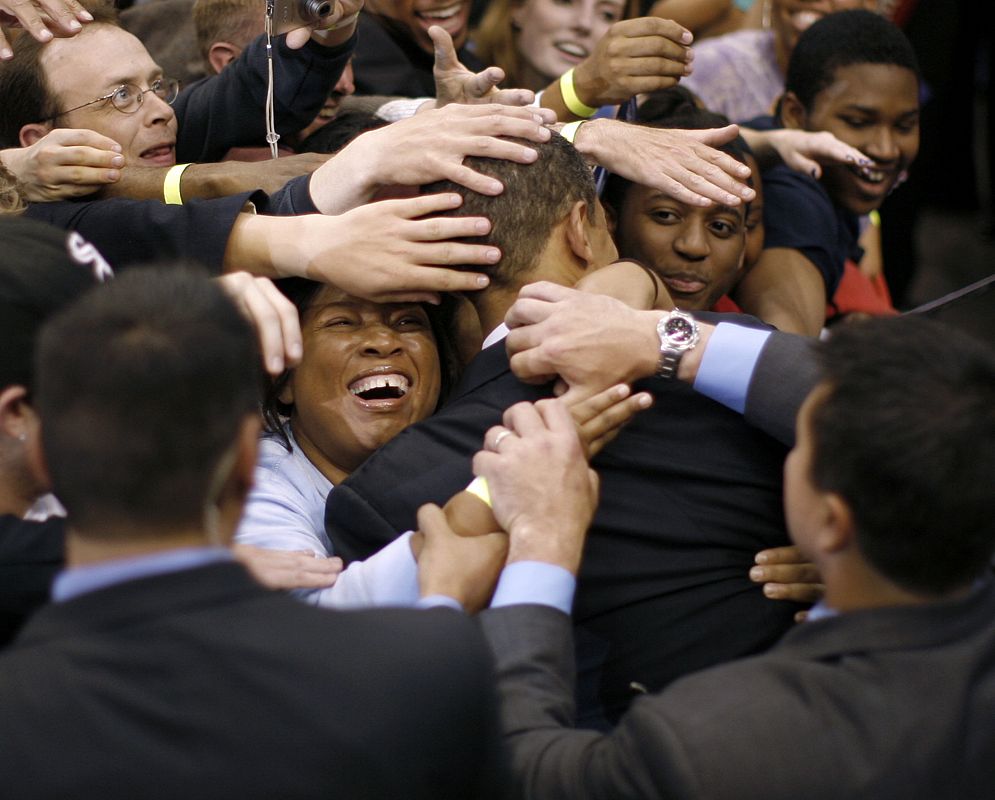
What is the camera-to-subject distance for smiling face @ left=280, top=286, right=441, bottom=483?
7.81 ft

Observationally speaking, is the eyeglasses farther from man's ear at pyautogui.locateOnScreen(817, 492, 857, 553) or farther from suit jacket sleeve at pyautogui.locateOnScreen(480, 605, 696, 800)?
man's ear at pyautogui.locateOnScreen(817, 492, 857, 553)

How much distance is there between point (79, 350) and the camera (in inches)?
47.6

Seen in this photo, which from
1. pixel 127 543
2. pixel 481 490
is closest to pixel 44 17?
pixel 481 490

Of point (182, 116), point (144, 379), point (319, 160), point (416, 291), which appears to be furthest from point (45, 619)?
point (182, 116)

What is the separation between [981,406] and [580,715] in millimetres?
837

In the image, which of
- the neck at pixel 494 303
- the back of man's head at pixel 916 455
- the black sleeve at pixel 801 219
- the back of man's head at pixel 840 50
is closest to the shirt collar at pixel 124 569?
the back of man's head at pixel 916 455

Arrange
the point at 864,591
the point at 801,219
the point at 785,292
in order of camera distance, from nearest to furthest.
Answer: the point at 864,591 < the point at 785,292 < the point at 801,219

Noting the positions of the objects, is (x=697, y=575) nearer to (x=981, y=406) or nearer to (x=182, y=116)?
(x=981, y=406)

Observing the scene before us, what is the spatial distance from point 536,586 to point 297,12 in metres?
1.60

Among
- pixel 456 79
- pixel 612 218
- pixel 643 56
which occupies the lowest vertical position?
pixel 612 218

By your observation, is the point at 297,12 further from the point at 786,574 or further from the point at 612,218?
the point at 786,574

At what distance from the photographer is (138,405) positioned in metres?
1.19

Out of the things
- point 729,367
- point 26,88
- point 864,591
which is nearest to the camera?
point 864,591

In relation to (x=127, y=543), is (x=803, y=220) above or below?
below
